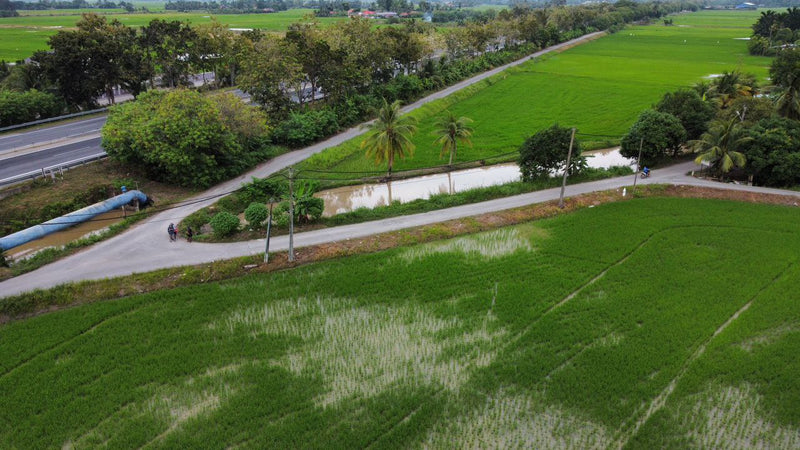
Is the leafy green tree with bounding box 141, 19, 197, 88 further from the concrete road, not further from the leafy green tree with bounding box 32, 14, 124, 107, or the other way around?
the concrete road

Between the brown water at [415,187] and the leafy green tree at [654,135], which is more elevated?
the leafy green tree at [654,135]

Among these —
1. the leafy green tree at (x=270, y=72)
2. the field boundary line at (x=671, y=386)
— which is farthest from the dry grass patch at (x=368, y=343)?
the leafy green tree at (x=270, y=72)

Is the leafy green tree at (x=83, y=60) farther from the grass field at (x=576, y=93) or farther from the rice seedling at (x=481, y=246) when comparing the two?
the rice seedling at (x=481, y=246)

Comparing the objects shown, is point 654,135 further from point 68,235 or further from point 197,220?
point 68,235

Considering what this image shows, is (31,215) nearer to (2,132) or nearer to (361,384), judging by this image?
(2,132)

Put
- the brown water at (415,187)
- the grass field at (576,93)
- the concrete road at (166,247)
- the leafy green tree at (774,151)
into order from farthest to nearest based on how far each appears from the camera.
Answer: the grass field at (576,93), the brown water at (415,187), the leafy green tree at (774,151), the concrete road at (166,247)

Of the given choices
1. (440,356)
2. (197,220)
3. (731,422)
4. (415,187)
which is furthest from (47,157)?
(731,422)

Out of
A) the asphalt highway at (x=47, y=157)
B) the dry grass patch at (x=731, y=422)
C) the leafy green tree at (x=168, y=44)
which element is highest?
the leafy green tree at (x=168, y=44)
